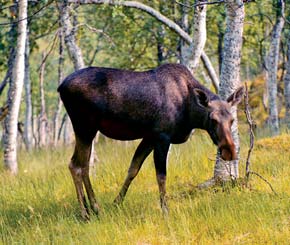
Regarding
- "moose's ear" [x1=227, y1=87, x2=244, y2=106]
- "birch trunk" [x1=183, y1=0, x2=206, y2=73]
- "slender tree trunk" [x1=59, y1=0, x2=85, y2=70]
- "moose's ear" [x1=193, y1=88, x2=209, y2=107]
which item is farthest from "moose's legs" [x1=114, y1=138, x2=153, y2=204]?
"slender tree trunk" [x1=59, y1=0, x2=85, y2=70]

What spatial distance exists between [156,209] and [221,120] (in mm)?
1439

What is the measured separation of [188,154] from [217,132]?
3.46m

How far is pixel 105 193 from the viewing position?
7980mm

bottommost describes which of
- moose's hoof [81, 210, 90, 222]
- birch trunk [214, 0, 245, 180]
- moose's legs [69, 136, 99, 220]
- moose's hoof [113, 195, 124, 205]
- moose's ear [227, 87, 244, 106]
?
moose's hoof [81, 210, 90, 222]

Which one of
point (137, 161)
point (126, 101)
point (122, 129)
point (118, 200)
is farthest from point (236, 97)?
point (118, 200)

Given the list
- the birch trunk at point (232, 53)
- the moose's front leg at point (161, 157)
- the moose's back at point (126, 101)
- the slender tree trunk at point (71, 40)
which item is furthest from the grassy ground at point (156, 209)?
the slender tree trunk at point (71, 40)

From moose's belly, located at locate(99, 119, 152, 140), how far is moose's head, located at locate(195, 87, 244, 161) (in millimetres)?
835

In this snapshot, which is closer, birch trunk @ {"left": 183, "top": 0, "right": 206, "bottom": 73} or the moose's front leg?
the moose's front leg

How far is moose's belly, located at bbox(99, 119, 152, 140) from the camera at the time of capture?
21.8 ft

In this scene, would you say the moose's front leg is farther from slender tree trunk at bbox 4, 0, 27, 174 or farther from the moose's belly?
slender tree trunk at bbox 4, 0, 27, 174

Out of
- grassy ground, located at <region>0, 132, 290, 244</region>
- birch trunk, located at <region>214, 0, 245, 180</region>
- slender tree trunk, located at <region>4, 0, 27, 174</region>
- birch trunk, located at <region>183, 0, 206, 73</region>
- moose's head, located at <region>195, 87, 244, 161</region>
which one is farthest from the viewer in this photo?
slender tree trunk, located at <region>4, 0, 27, 174</region>

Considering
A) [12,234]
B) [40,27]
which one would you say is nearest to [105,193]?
[12,234]

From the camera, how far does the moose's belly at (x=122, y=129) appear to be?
663 cm

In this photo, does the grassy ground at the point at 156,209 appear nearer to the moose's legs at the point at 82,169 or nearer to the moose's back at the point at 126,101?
the moose's legs at the point at 82,169
